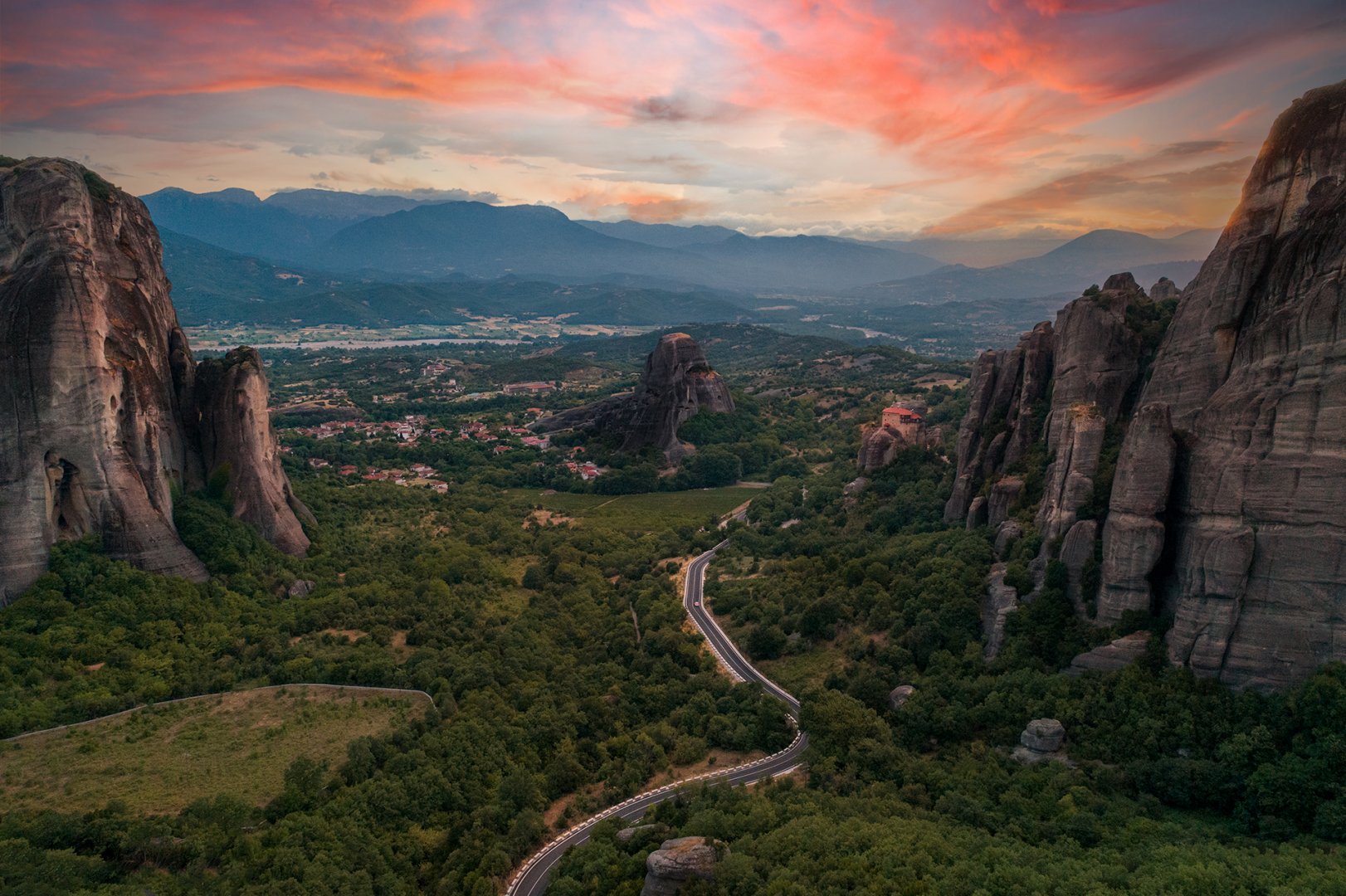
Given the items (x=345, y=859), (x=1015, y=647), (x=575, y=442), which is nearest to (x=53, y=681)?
(x=345, y=859)

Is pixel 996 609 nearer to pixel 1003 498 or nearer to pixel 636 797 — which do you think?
pixel 1003 498

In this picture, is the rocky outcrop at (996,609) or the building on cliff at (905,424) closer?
the rocky outcrop at (996,609)

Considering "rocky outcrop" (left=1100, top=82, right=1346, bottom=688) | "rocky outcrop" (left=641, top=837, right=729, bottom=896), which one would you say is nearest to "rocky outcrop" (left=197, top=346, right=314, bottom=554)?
"rocky outcrop" (left=641, top=837, right=729, bottom=896)

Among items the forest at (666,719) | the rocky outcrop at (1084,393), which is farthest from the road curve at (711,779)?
the rocky outcrop at (1084,393)

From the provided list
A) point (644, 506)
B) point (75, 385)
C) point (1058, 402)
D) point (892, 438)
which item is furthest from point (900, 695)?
point (644, 506)

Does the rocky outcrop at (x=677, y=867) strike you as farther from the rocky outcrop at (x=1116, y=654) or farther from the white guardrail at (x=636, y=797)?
the rocky outcrop at (x=1116, y=654)

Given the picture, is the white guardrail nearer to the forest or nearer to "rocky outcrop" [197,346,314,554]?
the forest

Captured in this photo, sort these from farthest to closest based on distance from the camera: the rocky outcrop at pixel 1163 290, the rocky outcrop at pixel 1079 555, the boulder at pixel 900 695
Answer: the rocky outcrop at pixel 1163 290, the boulder at pixel 900 695, the rocky outcrop at pixel 1079 555
